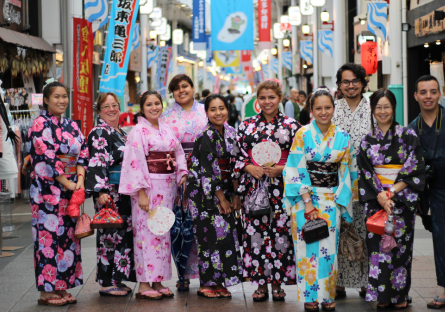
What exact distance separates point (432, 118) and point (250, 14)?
11.4m

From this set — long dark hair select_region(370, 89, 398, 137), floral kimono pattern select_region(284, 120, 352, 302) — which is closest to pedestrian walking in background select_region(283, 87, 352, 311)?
floral kimono pattern select_region(284, 120, 352, 302)

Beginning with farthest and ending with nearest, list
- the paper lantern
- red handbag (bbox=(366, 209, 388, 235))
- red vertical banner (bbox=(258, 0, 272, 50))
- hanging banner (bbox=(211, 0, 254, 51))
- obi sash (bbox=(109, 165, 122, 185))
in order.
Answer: red vertical banner (bbox=(258, 0, 272, 50)), hanging banner (bbox=(211, 0, 254, 51)), the paper lantern, obi sash (bbox=(109, 165, 122, 185)), red handbag (bbox=(366, 209, 388, 235))

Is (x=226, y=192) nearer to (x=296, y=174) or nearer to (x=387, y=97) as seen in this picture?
(x=296, y=174)

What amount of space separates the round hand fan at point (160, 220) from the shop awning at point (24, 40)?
607 cm

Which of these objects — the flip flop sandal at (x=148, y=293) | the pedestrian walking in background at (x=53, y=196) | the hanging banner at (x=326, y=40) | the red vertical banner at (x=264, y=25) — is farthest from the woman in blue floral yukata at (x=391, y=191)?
the hanging banner at (x=326, y=40)

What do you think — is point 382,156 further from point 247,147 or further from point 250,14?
point 250,14

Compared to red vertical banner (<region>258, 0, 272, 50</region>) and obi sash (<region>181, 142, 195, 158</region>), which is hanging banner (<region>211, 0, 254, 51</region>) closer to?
red vertical banner (<region>258, 0, 272, 50</region>)

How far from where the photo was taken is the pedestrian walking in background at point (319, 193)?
430cm

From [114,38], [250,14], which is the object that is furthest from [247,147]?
[250,14]

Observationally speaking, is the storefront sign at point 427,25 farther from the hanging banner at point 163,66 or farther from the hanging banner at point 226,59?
the hanging banner at point 226,59

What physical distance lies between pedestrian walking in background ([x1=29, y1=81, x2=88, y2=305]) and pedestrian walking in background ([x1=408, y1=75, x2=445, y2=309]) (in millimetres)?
2828

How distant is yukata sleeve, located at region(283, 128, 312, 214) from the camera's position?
14.2 feet

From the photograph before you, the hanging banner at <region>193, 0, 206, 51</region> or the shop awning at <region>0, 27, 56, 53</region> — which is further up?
the hanging banner at <region>193, 0, 206, 51</region>

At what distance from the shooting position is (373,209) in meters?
4.34
